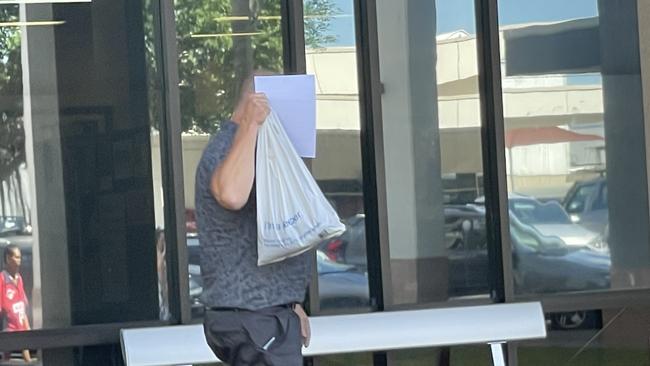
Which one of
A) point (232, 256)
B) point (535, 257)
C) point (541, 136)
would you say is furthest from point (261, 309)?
point (541, 136)

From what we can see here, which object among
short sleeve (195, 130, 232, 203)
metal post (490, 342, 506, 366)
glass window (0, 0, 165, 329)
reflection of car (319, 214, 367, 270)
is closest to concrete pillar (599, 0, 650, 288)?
metal post (490, 342, 506, 366)

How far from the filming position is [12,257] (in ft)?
20.6

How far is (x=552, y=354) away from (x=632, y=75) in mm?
1614

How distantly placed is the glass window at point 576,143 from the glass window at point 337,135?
88 centimetres

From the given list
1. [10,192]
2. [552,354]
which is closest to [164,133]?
[10,192]

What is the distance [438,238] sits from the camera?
23.0 feet

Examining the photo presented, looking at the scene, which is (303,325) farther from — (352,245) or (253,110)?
(352,245)

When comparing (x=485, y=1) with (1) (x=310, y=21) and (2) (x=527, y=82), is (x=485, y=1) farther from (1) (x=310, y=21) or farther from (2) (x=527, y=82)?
(1) (x=310, y=21)

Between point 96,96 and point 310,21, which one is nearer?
point 96,96

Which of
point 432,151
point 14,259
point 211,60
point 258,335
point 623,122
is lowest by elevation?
point 258,335

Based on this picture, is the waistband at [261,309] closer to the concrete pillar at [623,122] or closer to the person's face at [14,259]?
the person's face at [14,259]

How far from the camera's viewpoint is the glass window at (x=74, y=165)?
6297 millimetres

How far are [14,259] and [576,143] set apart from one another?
3.10 meters

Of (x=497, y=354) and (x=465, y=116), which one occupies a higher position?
(x=465, y=116)
